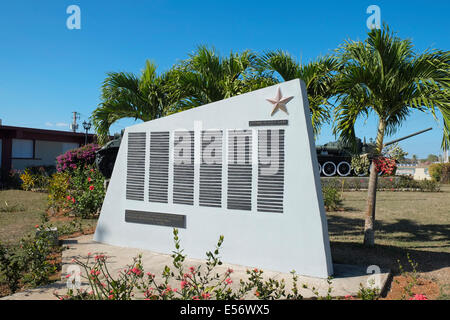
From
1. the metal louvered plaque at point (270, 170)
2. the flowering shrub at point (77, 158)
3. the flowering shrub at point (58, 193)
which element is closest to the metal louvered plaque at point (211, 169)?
the metal louvered plaque at point (270, 170)

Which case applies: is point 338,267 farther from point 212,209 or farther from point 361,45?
point 361,45

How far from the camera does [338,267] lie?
4.71 m

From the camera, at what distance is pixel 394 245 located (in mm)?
6480

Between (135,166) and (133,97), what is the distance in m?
3.30

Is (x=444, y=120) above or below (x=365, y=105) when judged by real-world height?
below

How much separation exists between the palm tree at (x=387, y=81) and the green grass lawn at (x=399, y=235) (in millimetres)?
584

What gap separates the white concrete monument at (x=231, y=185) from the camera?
14.4 ft

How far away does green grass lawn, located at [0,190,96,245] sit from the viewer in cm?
691

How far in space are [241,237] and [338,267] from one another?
1.50 metres

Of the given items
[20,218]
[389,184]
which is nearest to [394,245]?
[20,218]

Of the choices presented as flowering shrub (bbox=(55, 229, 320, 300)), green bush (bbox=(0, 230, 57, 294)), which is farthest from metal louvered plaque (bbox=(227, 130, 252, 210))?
green bush (bbox=(0, 230, 57, 294))

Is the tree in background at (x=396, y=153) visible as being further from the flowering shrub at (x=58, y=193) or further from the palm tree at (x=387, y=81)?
the flowering shrub at (x=58, y=193)

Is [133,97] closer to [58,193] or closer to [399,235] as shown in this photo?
[58,193]
